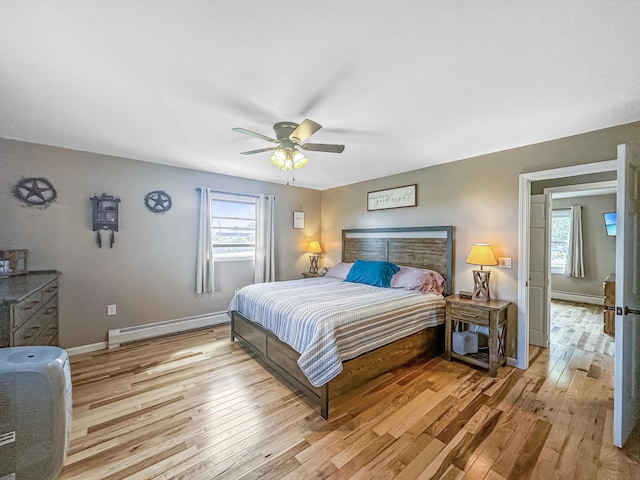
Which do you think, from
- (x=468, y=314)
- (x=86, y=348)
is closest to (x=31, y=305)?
(x=86, y=348)

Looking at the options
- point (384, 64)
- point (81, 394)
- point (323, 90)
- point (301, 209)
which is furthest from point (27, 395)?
point (301, 209)

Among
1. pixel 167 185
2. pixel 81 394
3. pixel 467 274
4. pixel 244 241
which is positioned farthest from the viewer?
pixel 244 241

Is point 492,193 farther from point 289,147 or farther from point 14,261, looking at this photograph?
point 14,261

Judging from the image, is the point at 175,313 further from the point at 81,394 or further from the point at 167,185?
the point at 167,185

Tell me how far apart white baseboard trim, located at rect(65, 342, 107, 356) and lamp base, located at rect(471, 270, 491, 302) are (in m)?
4.51

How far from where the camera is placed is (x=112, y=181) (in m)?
3.33

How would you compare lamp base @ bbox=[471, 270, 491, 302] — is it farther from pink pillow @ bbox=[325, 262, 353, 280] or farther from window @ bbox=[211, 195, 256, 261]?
window @ bbox=[211, 195, 256, 261]

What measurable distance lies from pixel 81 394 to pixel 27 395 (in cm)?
129

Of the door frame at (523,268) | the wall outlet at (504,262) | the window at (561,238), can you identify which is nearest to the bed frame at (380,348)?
the wall outlet at (504,262)

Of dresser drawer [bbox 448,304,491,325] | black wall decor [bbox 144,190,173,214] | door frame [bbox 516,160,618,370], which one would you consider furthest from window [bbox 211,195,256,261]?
door frame [bbox 516,160,618,370]

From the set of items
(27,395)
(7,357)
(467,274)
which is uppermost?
(467,274)

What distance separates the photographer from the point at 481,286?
2.95 meters

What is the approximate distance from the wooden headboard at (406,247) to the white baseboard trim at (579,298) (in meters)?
4.44

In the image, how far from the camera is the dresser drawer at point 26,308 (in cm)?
187
